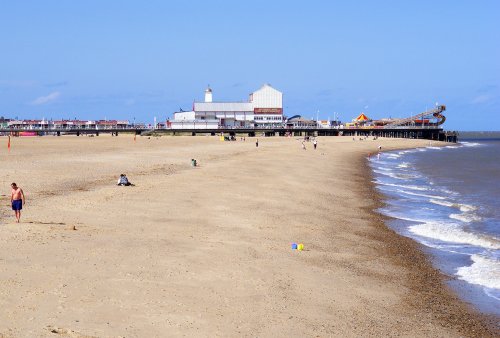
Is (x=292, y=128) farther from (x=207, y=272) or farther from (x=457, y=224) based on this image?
(x=207, y=272)

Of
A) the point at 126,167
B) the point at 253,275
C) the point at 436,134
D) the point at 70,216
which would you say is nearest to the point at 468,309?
the point at 253,275

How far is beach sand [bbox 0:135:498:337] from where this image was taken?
821 centimetres

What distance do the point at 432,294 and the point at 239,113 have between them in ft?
375

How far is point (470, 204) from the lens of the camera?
24531 mm

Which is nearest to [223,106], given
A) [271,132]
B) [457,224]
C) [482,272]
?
[271,132]

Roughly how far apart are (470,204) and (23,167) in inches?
842

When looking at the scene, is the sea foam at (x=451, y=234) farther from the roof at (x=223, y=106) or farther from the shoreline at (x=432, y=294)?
the roof at (x=223, y=106)

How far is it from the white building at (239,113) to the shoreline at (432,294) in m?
105

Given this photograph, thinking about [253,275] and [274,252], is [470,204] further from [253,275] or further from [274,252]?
[253,275]

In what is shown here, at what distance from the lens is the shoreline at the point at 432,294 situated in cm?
952

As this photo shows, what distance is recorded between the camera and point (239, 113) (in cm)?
12450

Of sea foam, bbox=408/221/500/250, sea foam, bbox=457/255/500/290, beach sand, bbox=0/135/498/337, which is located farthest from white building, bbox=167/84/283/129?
sea foam, bbox=457/255/500/290

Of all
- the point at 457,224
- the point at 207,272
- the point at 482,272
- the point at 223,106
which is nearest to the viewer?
the point at 207,272

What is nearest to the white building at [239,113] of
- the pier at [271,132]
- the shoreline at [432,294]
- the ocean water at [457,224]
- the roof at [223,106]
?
the roof at [223,106]
